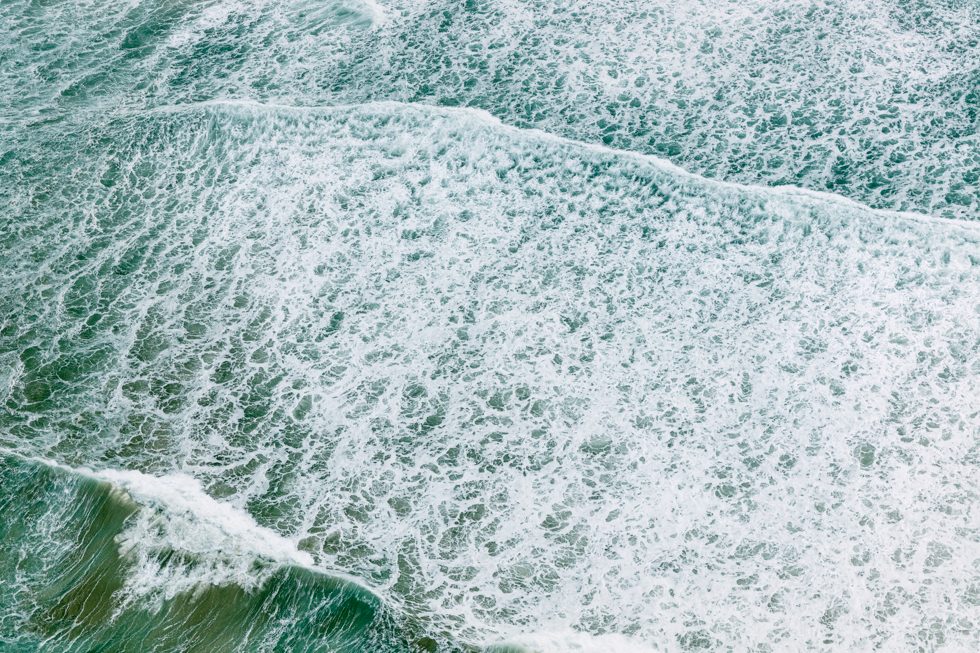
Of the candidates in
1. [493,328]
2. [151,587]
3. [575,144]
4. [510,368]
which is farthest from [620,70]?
[151,587]

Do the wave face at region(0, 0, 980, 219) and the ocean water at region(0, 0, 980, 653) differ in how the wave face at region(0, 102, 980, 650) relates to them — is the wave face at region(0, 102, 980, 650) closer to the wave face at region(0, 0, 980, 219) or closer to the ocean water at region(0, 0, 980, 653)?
the ocean water at region(0, 0, 980, 653)

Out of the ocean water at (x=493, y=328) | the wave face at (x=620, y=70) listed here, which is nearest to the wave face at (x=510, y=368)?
the ocean water at (x=493, y=328)

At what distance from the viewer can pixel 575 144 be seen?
34.0 feet

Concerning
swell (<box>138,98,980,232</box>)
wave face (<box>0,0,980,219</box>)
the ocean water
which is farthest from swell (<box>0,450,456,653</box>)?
wave face (<box>0,0,980,219</box>)

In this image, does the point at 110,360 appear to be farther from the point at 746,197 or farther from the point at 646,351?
the point at 746,197

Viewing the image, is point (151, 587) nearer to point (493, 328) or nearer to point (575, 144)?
point (493, 328)

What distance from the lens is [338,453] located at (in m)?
7.97

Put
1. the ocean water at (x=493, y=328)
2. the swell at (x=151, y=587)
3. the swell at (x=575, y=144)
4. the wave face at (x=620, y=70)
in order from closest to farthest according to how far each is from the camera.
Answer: the swell at (x=151, y=587) < the ocean water at (x=493, y=328) < the swell at (x=575, y=144) < the wave face at (x=620, y=70)

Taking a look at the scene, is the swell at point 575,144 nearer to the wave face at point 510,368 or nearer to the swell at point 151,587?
the wave face at point 510,368

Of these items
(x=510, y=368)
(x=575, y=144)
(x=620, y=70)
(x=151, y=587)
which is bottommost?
(x=510, y=368)

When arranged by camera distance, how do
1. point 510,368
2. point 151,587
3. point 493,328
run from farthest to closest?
point 493,328, point 510,368, point 151,587

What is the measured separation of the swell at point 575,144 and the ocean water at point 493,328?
4cm

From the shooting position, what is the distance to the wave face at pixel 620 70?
10203 millimetres

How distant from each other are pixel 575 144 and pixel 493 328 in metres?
2.57
